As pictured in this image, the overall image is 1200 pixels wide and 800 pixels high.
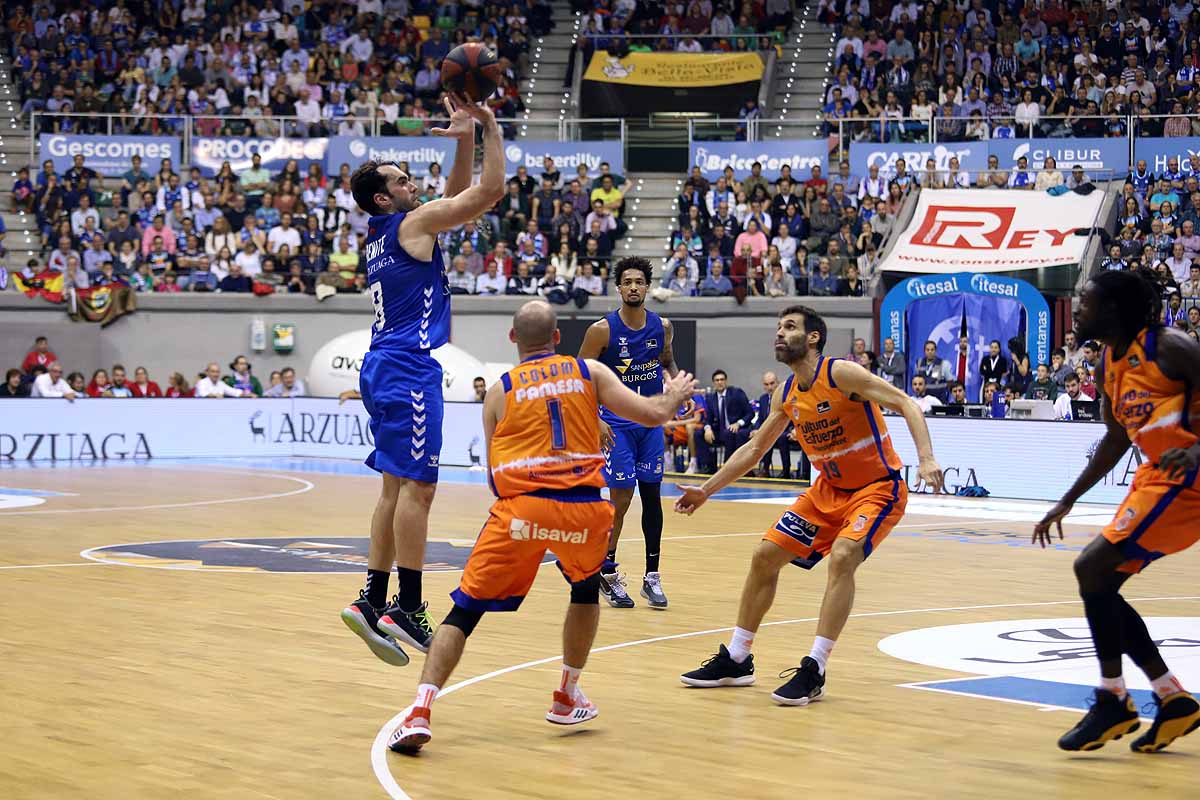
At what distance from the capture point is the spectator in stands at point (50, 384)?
24.4 m

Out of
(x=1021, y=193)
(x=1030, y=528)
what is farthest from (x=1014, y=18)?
(x=1030, y=528)

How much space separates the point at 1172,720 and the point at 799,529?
6.88 ft

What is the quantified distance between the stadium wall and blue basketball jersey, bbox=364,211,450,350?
18.1 m

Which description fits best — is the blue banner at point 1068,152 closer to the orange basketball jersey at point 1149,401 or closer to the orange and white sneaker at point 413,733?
the orange basketball jersey at point 1149,401

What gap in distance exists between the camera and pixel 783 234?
26.3m

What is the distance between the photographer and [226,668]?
7578mm

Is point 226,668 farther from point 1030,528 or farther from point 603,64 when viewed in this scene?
point 603,64

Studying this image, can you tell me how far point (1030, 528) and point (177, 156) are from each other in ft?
64.0

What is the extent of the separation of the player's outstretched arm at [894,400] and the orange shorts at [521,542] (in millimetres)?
1515

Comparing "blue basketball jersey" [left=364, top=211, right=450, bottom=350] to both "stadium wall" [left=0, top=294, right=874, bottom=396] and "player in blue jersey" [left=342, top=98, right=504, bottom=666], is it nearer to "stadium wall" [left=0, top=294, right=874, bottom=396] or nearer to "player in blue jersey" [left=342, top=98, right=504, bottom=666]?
"player in blue jersey" [left=342, top=98, right=504, bottom=666]

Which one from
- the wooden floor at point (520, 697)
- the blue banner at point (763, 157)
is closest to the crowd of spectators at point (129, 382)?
the blue banner at point (763, 157)

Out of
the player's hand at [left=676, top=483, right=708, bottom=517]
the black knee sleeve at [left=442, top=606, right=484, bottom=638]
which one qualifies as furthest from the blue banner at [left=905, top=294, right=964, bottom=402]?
the black knee sleeve at [left=442, top=606, right=484, bottom=638]

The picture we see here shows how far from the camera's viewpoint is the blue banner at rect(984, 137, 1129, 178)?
25594 millimetres

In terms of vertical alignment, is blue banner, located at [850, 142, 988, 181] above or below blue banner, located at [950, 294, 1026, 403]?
above
